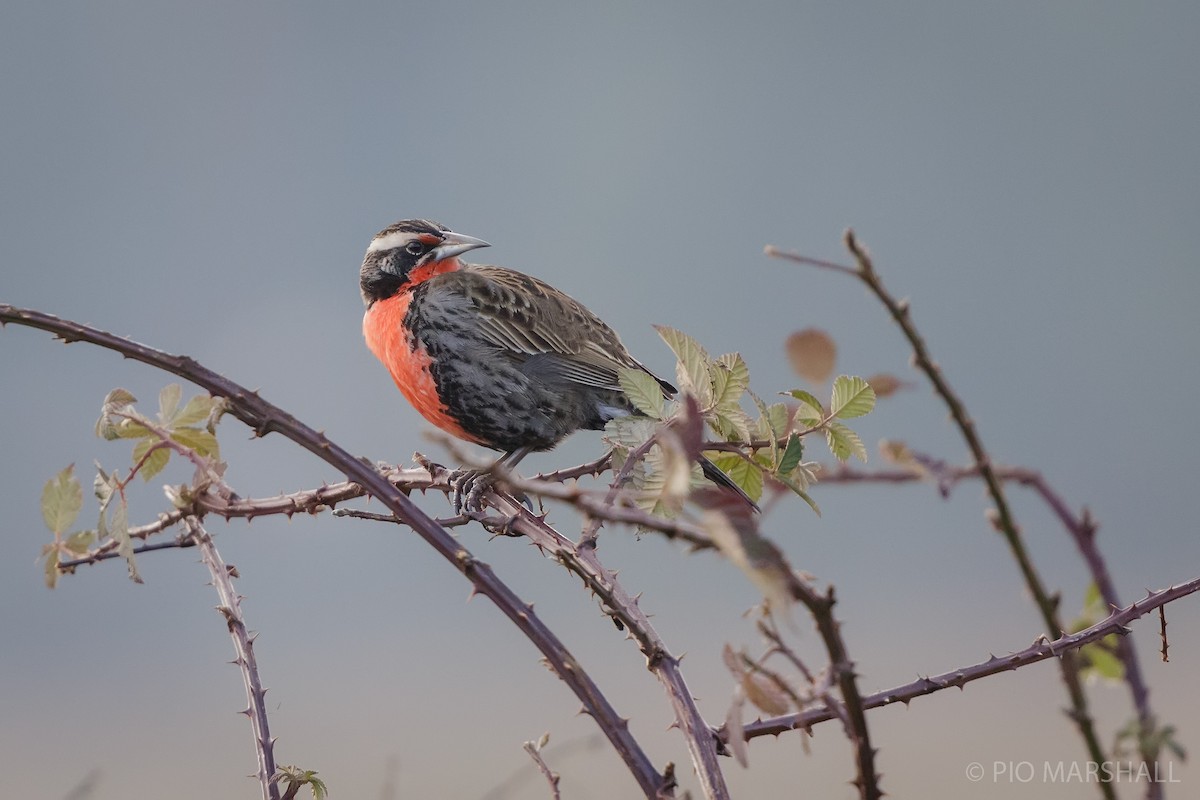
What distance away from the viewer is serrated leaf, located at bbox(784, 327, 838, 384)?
0.80m

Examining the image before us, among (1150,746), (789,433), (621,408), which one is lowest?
(1150,746)

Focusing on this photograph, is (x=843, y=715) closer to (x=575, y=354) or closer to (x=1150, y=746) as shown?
(x=1150, y=746)

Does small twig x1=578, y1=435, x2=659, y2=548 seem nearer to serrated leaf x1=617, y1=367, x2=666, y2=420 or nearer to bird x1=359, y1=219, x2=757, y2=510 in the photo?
serrated leaf x1=617, y1=367, x2=666, y2=420

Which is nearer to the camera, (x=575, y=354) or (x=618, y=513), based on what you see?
(x=618, y=513)

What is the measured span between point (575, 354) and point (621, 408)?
0.17m

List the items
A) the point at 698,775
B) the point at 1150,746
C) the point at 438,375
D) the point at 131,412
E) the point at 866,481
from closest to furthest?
1. the point at 1150,746
2. the point at 866,481
3. the point at 698,775
4. the point at 131,412
5. the point at 438,375

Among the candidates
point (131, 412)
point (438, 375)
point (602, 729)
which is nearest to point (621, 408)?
point (438, 375)

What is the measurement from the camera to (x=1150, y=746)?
1.75ft

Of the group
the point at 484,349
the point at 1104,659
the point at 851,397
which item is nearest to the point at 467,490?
the point at 484,349

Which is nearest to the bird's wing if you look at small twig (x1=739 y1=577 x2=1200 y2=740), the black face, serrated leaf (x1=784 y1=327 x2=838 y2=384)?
the black face

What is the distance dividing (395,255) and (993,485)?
2.57 m

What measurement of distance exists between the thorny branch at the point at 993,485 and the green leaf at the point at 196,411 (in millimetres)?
802

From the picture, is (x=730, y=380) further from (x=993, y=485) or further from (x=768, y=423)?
(x=993, y=485)

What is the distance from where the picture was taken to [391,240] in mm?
3037
